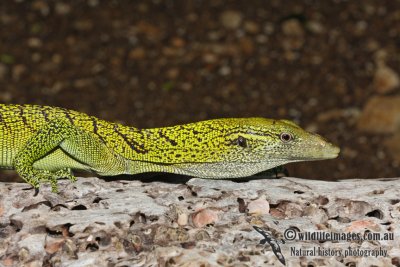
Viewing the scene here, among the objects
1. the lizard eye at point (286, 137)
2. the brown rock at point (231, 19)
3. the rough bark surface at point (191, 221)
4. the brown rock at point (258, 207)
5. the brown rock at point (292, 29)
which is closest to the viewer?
the rough bark surface at point (191, 221)

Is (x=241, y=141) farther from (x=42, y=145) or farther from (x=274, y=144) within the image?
(x=42, y=145)

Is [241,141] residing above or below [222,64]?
below

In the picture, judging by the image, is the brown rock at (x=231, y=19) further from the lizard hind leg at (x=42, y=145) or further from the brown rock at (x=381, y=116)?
the lizard hind leg at (x=42, y=145)

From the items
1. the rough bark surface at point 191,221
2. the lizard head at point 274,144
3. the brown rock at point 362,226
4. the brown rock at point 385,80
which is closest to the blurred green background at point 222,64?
the brown rock at point 385,80

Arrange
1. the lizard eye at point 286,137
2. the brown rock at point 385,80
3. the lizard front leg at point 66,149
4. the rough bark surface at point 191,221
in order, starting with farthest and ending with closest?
the brown rock at point 385,80
the lizard front leg at point 66,149
the lizard eye at point 286,137
the rough bark surface at point 191,221

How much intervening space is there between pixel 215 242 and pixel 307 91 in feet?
28.9

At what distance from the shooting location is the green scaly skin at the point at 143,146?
736 cm

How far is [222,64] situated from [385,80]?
3.58 m

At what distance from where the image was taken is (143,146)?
777cm

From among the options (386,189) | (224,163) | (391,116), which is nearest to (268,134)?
(224,163)

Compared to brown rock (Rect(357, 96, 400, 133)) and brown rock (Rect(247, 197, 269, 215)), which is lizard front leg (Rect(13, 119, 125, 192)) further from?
brown rock (Rect(357, 96, 400, 133))

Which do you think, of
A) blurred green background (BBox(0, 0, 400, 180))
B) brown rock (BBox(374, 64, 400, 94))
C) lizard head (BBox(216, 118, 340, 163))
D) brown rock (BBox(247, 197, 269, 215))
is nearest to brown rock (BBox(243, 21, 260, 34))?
blurred green background (BBox(0, 0, 400, 180))

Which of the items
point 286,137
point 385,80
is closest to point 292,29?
point 385,80

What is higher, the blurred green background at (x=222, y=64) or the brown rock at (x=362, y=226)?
the blurred green background at (x=222, y=64)
